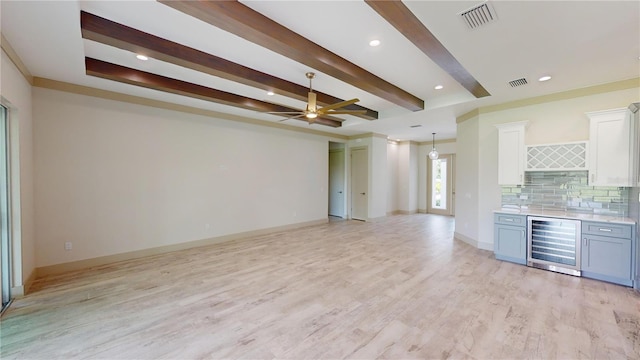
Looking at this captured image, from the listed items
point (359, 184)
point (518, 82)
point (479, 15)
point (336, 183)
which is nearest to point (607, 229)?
point (518, 82)

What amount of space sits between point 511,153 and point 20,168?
23.2 feet

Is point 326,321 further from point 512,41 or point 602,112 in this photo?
point 602,112

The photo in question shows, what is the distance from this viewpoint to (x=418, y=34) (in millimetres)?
2551

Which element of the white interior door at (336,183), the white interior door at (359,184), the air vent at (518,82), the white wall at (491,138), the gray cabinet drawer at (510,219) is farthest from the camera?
the white interior door at (336,183)

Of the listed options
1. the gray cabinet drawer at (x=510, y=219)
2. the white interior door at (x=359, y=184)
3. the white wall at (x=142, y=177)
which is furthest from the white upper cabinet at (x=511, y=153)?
the white wall at (x=142, y=177)

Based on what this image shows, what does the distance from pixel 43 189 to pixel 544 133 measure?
7.84 m

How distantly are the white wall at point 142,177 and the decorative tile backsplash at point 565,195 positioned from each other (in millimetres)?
5064

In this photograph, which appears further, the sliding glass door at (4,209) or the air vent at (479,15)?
the sliding glass door at (4,209)

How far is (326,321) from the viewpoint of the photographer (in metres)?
2.57

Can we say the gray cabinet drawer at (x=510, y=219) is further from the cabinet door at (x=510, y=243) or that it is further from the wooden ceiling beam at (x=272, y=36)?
the wooden ceiling beam at (x=272, y=36)

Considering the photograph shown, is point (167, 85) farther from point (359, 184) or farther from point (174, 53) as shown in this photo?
point (359, 184)

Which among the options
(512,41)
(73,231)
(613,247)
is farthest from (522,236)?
(73,231)

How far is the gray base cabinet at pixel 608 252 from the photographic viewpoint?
337 centimetres

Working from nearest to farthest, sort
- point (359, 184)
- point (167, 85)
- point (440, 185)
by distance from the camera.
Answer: point (167, 85)
point (359, 184)
point (440, 185)
